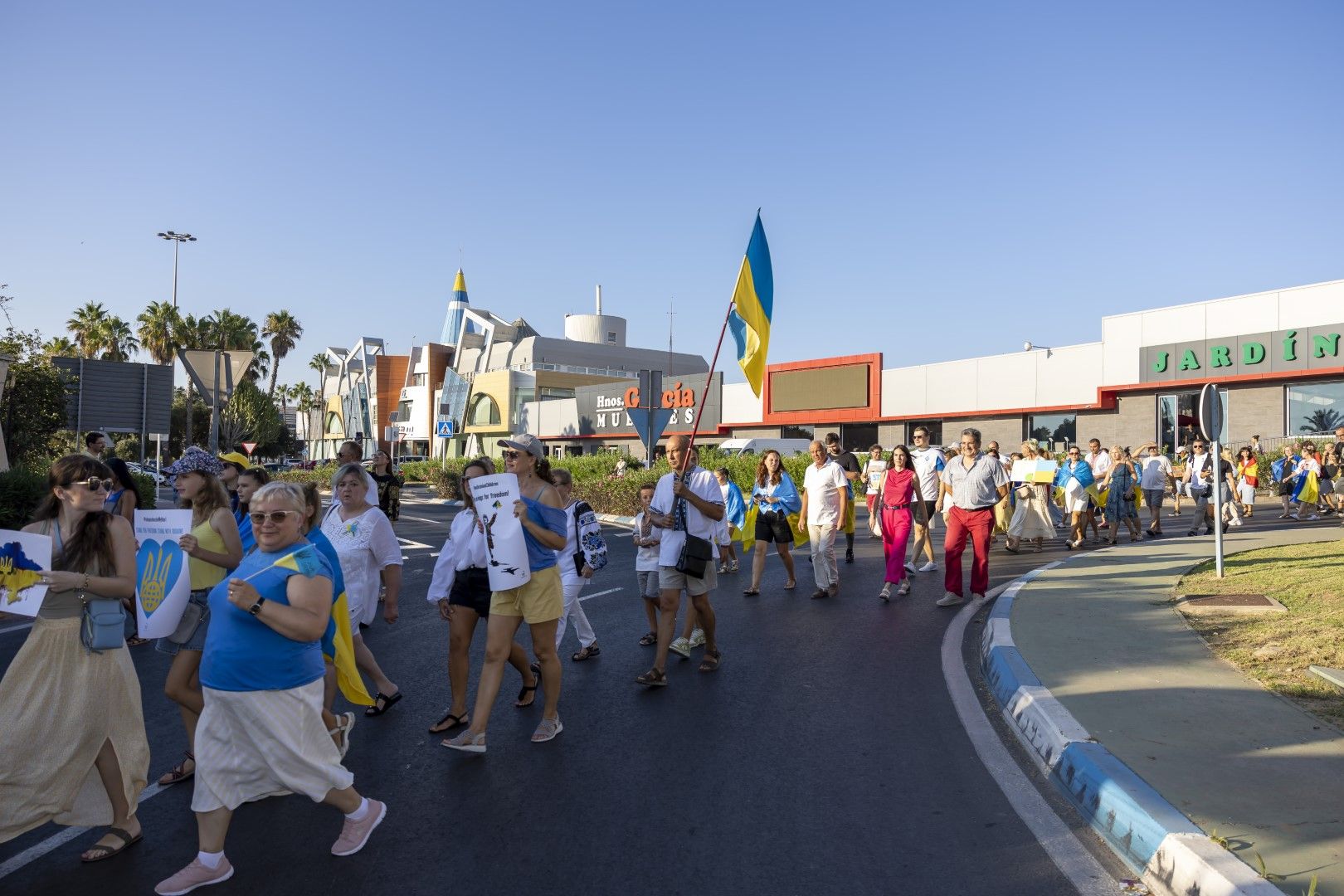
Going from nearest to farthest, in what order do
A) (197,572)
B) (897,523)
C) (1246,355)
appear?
(197,572) → (897,523) → (1246,355)

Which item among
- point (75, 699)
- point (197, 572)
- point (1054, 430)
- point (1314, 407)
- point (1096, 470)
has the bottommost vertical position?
point (75, 699)

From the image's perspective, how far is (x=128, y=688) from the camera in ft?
12.5

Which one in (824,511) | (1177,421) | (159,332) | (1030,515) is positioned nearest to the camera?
(824,511)

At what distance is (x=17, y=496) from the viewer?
1220 cm

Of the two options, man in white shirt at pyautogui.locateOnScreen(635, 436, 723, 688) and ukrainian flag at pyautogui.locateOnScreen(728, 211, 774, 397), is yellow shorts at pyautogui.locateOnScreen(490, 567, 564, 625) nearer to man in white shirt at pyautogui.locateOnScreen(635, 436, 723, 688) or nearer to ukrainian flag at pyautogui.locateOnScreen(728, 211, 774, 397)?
man in white shirt at pyautogui.locateOnScreen(635, 436, 723, 688)

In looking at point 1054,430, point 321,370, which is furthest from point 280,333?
point 1054,430

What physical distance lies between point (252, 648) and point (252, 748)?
15.4 inches

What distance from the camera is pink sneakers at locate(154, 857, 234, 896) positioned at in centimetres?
325

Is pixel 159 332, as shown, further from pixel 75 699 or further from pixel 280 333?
pixel 75 699

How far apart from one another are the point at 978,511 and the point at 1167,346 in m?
21.9

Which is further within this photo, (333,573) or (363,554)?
(363,554)

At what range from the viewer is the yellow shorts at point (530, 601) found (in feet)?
16.3

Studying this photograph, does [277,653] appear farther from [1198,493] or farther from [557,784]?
[1198,493]

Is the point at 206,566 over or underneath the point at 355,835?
over
